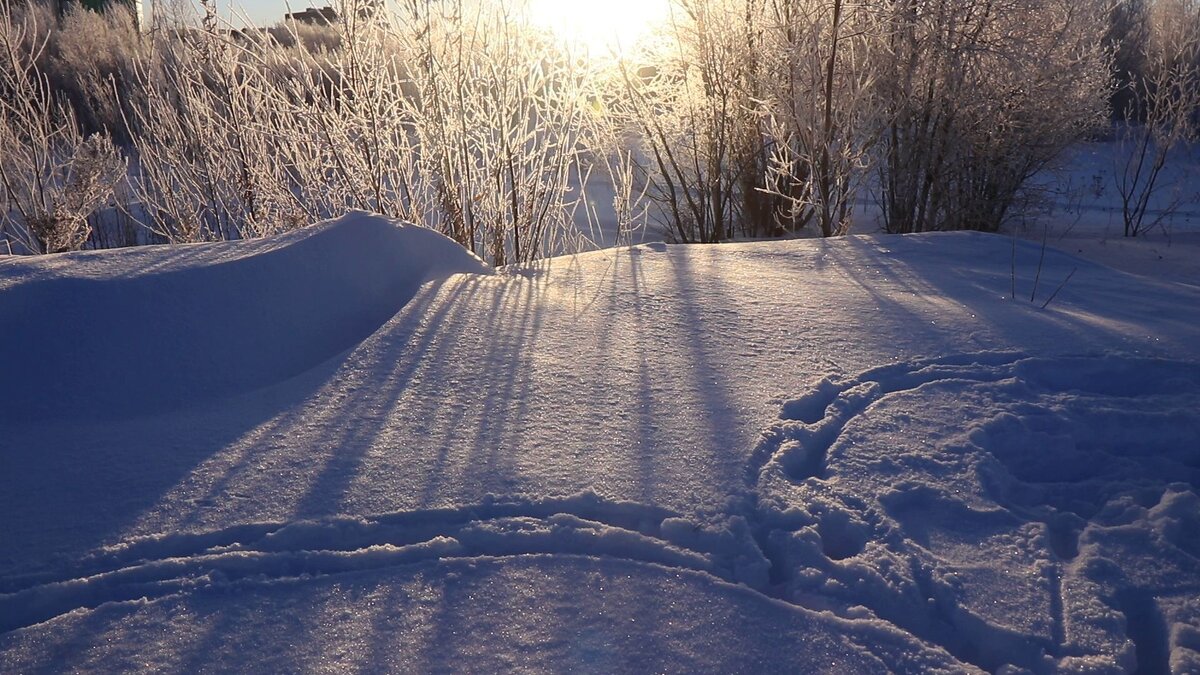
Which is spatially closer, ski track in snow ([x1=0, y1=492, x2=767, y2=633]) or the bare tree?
ski track in snow ([x1=0, y1=492, x2=767, y2=633])

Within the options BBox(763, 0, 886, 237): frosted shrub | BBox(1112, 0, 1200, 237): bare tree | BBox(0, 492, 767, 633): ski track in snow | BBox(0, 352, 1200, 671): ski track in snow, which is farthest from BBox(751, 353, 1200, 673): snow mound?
BBox(1112, 0, 1200, 237): bare tree

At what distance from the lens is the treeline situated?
16.3 feet

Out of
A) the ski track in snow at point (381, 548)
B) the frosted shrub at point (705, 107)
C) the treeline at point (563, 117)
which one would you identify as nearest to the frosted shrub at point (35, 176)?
the treeline at point (563, 117)

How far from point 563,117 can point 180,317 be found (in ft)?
10.4

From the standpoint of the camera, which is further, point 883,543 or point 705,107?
point 705,107

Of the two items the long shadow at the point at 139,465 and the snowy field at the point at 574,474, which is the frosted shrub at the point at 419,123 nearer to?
the snowy field at the point at 574,474

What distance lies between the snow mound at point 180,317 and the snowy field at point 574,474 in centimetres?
1

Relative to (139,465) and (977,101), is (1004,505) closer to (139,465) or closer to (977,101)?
(139,465)

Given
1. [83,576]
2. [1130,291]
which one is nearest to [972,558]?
[83,576]

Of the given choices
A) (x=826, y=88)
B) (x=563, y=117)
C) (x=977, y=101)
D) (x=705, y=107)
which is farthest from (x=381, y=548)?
(x=977, y=101)

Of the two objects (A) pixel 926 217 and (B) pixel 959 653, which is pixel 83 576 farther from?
(A) pixel 926 217

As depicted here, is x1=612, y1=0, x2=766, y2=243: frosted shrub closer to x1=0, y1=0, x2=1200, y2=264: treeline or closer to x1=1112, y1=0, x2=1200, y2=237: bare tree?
x1=0, y1=0, x2=1200, y2=264: treeline

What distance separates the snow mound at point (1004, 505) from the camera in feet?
5.12

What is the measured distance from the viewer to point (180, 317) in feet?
8.39
